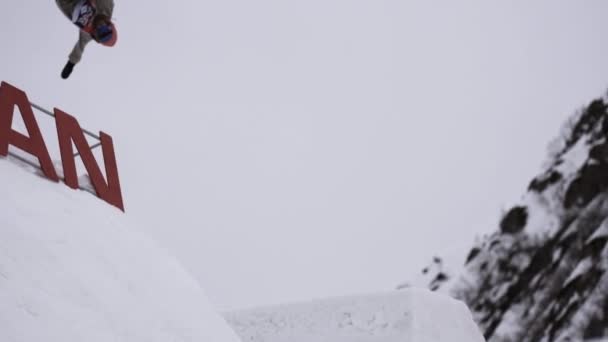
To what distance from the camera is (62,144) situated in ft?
33.4

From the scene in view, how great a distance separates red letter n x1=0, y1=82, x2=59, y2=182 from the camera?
8.89m

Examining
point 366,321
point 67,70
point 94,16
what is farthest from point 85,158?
point 366,321

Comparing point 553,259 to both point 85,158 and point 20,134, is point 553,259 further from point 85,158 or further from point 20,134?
point 20,134

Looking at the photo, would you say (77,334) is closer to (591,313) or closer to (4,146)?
(4,146)

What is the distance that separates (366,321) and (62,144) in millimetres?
9550

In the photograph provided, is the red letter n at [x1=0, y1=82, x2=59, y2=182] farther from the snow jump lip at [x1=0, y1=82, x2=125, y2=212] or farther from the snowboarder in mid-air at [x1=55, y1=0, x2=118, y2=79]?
the snowboarder in mid-air at [x1=55, y1=0, x2=118, y2=79]

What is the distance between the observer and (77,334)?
5.83 metres

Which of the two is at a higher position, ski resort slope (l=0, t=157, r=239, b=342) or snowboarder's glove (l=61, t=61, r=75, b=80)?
snowboarder's glove (l=61, t=61, r=75, b=80)

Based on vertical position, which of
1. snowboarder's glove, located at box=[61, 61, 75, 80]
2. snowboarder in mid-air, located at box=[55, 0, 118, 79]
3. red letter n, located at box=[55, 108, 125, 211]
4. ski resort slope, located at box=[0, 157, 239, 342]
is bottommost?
ski resort slope, located at box=[0, 157, 239, 342]

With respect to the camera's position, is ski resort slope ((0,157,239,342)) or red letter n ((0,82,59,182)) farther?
red letter n ((0,82,59,182))

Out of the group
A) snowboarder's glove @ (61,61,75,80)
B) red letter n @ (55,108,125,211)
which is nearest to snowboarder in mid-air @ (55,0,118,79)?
snowboarder's glove @ (61,61,75,80)

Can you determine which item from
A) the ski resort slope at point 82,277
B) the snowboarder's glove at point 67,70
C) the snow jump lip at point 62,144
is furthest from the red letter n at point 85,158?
the snowboarder's glove at point 67,70

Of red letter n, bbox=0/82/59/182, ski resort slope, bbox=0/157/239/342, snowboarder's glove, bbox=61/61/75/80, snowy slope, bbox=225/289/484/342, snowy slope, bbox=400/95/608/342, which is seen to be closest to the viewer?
ski resort slope, bbox=0/157/239/342

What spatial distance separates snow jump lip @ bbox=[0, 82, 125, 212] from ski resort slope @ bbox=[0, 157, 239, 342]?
378 millimetres
